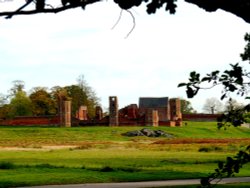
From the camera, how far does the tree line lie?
98.8 metres

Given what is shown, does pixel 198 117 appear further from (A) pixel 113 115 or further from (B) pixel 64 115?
(B) pixel 64 115

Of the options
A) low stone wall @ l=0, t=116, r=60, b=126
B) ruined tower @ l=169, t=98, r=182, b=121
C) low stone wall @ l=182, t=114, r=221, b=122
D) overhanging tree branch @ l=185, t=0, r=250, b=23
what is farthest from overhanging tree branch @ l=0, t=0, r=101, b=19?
low stone wall @ l=182, t=114, r=221, b=122

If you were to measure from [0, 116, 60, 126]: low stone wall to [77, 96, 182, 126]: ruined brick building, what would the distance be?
387cm

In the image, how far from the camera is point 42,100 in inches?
4003

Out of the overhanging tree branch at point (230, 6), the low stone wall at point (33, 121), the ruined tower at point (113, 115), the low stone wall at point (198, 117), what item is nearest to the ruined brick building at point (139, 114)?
the ruined tower at point (113, 115)

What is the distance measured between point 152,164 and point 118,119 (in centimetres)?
6113

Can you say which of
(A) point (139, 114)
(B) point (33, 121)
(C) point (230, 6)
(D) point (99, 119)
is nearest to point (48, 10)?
(C) point (230, 6)

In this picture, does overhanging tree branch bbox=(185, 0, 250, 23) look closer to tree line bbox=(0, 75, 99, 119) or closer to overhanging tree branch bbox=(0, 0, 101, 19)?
overhanging tree branch bbox=(0, 0, 101, 19)

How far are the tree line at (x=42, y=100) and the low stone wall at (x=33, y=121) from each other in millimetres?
7217

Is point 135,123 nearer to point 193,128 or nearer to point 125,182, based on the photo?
point 193,128

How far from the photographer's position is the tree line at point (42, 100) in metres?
98.8

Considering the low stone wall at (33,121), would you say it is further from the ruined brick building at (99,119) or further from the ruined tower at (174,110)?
the ruined tower at (174,110)

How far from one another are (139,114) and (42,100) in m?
16.7

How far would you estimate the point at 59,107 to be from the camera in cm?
8644
